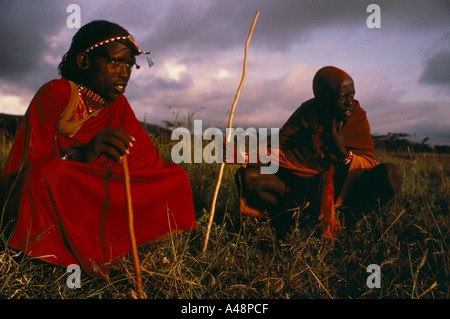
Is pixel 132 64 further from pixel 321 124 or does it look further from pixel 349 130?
pixel 349 130

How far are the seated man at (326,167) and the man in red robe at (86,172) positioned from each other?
2.76 feet

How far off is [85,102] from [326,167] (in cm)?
208

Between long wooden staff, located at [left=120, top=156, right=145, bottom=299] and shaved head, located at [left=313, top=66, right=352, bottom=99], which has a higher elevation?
shaved head, located at [left=313, top=66, right=352, bottom=99]

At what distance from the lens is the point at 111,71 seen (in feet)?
7.16

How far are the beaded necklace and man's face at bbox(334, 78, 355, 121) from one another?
75.3 inches

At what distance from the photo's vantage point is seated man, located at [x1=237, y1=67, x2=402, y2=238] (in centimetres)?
258

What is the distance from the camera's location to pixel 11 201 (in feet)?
5.80

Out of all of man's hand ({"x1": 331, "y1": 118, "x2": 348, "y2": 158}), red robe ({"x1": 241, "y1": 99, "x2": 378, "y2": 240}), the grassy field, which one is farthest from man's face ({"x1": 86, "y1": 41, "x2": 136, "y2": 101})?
man's hand ({"x1": 331, "y1": 118, "x2": 348, "y2": 158})

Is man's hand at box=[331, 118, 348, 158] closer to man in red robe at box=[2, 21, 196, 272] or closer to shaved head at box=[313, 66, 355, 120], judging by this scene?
shaved head at box=[313, 66, 355, 120]

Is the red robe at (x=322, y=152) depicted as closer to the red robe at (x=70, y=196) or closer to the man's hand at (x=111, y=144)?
the red robe at (x=70, y=196)

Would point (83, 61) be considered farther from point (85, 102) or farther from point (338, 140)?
point (338, 140)

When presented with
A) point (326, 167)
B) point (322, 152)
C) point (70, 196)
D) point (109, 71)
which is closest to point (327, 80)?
point (322, 152)
